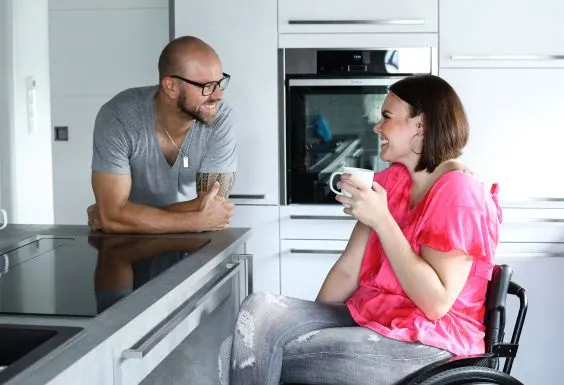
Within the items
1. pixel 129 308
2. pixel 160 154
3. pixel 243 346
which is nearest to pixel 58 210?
pixel 160 154

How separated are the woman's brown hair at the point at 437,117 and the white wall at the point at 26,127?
1999 mm

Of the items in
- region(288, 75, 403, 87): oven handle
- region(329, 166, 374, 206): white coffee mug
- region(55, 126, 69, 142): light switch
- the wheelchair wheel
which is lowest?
the wheelchair wheel

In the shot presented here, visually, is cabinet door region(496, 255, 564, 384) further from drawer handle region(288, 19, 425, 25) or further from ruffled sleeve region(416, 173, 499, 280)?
ruffled sleeve region(416, 173, 499, 280)

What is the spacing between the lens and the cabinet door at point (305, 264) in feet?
11.3

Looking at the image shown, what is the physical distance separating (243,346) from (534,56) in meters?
2.16

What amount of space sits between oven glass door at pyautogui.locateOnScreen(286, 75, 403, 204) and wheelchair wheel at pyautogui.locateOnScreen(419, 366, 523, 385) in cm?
194

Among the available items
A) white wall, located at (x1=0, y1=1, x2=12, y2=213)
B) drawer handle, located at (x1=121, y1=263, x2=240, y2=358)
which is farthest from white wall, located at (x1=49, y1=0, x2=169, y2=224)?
drawer handle, located at (x1=121, y1=263, x2=240, y2=358)

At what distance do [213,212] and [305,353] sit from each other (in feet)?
1.99

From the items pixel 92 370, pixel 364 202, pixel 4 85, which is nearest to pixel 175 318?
pixel 92 370

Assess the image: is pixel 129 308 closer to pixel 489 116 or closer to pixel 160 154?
pixel 160 154

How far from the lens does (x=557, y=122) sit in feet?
11.1

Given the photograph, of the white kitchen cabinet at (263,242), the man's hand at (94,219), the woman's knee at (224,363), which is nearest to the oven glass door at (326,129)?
the white kitchen cabinet at (263,242)

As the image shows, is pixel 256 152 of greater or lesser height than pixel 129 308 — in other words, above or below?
above

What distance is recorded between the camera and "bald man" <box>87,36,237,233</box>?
2266 millimetres
